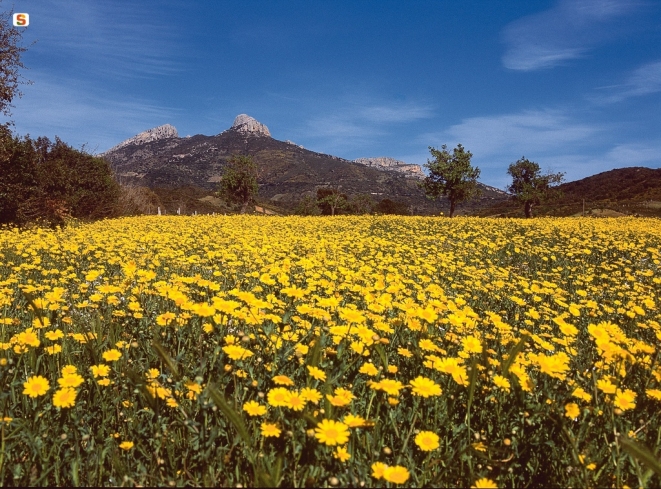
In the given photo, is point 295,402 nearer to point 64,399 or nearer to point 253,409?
point 253,409

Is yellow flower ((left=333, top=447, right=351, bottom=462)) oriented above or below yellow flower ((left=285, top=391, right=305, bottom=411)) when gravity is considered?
below

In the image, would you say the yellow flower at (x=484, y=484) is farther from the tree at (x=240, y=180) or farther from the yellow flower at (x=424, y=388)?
the tree at (x=240, y=180)

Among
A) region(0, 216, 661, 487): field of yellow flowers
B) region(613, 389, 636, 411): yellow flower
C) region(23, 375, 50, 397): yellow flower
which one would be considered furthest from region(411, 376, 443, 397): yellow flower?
region(23, 375, 50, 397): yellow flower

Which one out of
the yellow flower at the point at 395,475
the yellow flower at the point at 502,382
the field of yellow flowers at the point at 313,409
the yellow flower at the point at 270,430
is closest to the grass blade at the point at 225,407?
the field of yellow flowers at the point at 313,409

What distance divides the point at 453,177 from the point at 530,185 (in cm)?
1579

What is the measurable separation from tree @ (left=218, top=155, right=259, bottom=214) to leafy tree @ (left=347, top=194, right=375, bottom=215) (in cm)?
3407

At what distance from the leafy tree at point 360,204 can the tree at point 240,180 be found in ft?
112

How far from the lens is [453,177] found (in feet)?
151

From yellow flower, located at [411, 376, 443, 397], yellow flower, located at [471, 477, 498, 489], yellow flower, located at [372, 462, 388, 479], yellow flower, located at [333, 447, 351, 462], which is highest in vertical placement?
yellow flower, located at [411, 376, 443, 397]

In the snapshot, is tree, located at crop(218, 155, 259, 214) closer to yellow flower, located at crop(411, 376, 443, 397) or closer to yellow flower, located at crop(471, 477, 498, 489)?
yellow flower, located at crop(411, 376, 443, 397)

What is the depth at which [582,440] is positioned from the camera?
221 centimetres

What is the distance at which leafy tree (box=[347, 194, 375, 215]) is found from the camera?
9069 centimetres

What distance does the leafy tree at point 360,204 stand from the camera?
90688 mm

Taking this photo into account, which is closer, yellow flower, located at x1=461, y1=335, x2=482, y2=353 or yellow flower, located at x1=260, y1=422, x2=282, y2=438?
yellow flower, located at x1=260, y1=422, x2=282, y2=438
